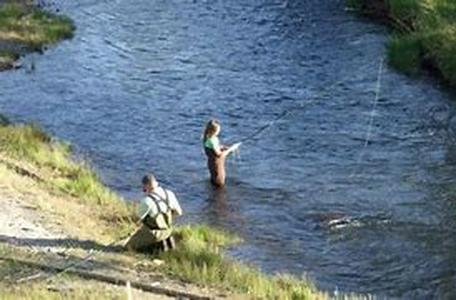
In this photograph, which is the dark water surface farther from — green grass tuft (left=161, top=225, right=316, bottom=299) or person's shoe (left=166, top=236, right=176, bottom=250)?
person's shoe (left=166, top=236, right=176, bottom=250)

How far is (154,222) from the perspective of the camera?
19.8 meters

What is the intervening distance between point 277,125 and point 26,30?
15310 mm

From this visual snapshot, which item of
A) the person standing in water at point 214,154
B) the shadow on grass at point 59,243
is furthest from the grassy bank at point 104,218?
the person standing in water at point 214,154

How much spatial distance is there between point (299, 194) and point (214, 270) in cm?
647

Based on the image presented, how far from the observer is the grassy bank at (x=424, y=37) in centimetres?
3228

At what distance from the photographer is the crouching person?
19750 millimetres

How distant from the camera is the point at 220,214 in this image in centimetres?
2425

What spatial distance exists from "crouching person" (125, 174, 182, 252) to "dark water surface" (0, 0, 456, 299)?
2.09 metres

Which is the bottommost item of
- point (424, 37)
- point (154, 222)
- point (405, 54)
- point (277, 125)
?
point (277, 125)

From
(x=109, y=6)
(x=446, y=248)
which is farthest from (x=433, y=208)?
(x=109, y=6)

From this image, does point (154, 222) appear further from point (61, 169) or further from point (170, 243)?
point (61, 169)

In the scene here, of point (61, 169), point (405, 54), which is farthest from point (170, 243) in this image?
point (405, 54)

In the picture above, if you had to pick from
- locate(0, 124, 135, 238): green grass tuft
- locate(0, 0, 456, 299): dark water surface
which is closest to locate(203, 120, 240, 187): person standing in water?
locate(0, 0, 456, 299): dark water surface

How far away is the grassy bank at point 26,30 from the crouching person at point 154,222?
19272 millimetres
